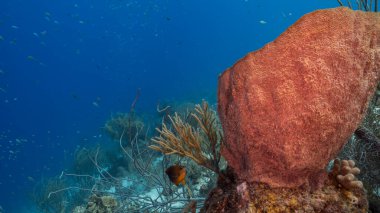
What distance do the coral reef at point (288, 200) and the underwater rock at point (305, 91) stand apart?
90mm

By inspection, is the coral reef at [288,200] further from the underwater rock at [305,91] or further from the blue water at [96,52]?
the blue water at [96,52]

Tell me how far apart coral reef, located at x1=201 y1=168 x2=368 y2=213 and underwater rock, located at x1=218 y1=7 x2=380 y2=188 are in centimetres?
9

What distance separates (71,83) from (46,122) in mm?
31876

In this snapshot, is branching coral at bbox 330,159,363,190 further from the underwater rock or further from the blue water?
the blue water

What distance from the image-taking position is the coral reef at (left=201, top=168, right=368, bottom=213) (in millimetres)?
2234

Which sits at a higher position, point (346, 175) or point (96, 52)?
point (96, 52)

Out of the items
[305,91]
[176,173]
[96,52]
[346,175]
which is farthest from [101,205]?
[96,52]

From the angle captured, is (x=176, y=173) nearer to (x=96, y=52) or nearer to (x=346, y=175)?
(x=346, y=175)

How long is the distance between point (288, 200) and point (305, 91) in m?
0.90

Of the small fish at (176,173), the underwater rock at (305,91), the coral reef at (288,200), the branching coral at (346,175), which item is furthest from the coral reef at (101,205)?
the branching coral at (346,175)

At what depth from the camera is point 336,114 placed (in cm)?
216

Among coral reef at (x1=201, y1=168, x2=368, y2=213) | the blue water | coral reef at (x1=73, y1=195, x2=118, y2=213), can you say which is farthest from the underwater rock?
the blue water

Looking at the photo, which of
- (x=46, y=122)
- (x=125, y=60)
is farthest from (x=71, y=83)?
(x=46, y=122)

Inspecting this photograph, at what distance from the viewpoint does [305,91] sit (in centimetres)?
211
